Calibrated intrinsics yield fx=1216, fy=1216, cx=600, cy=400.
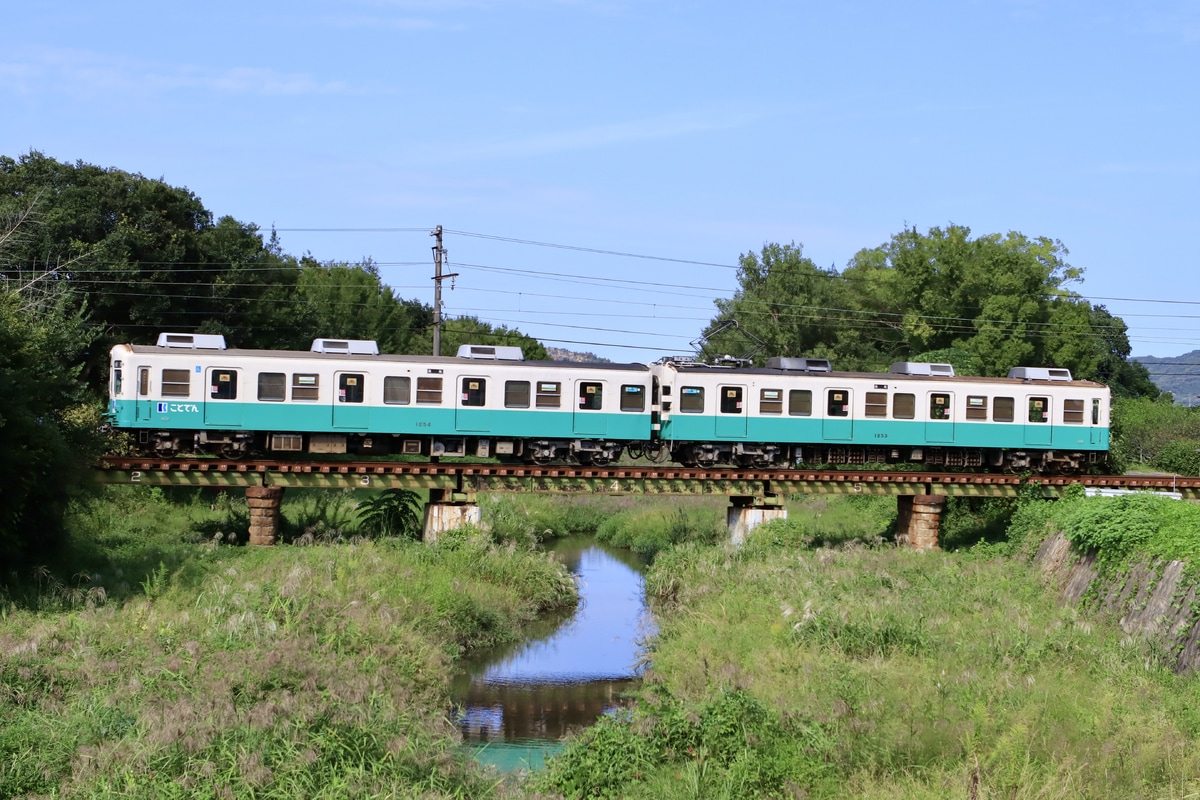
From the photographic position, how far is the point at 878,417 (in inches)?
1180

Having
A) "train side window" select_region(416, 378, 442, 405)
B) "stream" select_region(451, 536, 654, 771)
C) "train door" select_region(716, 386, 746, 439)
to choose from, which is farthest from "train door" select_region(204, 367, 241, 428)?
"train door" select_region(716, 386, 746, 439)

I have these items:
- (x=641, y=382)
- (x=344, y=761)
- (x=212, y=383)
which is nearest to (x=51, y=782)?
(x=344, y=761)

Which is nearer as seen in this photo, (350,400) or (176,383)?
(176,383)

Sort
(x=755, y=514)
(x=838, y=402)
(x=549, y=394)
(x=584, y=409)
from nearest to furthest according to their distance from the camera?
1. (x=549, y=394)
2. (x=584, y=409)
3. (x=755, y=514)
4. (x=838, y=402)

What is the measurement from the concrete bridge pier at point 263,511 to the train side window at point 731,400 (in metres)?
10.5

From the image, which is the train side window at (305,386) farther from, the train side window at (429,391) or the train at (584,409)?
the train side window at (429,391)

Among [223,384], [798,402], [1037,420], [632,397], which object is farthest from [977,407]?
[223,384]

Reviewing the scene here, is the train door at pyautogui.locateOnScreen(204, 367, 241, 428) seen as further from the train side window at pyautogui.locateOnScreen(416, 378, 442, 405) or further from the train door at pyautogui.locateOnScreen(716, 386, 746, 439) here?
the train door at pyautogui.locateOnScreen(716, 386, 746, 439)

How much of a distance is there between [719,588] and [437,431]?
807 cm

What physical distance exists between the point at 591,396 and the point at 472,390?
9.16 ft

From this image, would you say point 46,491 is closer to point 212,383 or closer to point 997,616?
point 212,383

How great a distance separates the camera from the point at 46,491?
20.1m

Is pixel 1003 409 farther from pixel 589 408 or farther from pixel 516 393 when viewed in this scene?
pixel 516 393

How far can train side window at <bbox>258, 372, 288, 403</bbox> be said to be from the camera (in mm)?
26828
